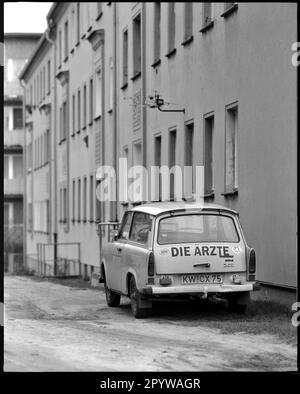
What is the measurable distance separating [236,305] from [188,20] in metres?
9.53

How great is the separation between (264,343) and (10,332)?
3897 mm

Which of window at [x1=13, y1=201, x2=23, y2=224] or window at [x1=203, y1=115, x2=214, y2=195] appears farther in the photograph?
window at [x1=13, y1=201, x2=23, y2=224]

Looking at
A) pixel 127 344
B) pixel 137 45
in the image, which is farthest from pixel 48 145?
pixel 127 344

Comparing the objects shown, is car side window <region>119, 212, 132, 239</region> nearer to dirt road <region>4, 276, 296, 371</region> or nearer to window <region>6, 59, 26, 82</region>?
dirt road <region>4, 276, 296, 371</region>

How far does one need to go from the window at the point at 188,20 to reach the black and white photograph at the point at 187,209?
6 centimetres

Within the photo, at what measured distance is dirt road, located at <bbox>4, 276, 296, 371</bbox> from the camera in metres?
11.0

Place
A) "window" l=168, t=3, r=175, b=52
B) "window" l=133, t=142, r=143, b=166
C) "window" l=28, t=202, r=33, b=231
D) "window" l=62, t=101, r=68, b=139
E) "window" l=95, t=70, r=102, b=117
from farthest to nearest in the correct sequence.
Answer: "window" l=28, t=202, r=33, b=231 → "window" l=62, t=101, r=68, b=139 → "window" l=95, t=70, r=102, b=117 → "window" l=133, t=142, r=143, b=166 → "window" l=168, t=3, r=175, b=52

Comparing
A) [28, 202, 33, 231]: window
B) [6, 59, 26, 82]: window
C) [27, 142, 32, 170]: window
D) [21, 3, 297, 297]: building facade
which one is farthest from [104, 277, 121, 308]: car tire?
[6, 59, 26, 82]: window

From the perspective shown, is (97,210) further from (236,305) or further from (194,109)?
(236,305)

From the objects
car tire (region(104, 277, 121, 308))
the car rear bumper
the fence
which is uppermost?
the car rear bumper

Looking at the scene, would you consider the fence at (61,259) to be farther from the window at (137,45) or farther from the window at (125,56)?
the window at (137,45)

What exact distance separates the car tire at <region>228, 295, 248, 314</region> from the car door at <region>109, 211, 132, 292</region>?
195 centimetres

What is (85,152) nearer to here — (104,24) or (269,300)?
(104,24)

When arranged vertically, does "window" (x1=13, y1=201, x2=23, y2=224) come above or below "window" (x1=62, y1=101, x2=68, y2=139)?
below
